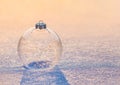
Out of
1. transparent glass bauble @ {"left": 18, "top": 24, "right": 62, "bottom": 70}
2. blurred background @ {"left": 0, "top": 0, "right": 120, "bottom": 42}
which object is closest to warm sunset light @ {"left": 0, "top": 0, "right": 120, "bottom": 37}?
blurred background @ {"left": 0, "top": 0, "right": 120, "bottom": 42}

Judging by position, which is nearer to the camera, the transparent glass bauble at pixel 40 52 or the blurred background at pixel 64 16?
the transparent glass bauble at pixel 40 52

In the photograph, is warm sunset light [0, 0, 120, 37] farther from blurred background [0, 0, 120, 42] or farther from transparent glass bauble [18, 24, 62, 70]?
transparent glass bauble [18, 24, 62, 70]

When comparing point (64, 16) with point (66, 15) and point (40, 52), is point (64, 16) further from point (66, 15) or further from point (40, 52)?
point (40, 52)

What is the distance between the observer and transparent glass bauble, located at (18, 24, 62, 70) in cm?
265

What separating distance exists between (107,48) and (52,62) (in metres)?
0.71

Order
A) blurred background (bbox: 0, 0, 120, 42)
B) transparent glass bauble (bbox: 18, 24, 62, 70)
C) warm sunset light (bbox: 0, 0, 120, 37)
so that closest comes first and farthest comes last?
transparent glass bauble (bbox: 18, 24, 62, 70), blurred background (bbox: 0, 0, 120, 42), warm sunset light (bbox: 0, 0, 120, 37)

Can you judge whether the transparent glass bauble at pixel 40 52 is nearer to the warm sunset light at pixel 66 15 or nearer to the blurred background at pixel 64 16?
the blurred background at pixel 64 16

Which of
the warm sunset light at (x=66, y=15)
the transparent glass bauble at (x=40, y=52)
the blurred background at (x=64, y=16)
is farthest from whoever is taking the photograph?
the warm sunset light at (x=66, y=15)


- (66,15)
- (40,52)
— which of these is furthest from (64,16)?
(40,52)

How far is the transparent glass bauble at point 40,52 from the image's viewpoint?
2.65 metres

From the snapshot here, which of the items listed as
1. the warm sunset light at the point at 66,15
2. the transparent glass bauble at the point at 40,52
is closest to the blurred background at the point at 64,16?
the warm sunset light at the point at 66,15

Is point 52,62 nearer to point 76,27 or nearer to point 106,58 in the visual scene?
point 106,58

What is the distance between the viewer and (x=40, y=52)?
291 cm

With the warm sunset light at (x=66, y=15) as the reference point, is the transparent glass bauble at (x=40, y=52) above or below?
below
